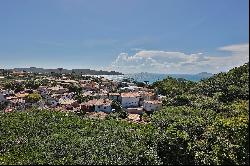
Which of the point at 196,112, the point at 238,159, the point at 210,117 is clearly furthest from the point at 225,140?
the point at 196,112

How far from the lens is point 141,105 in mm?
63625

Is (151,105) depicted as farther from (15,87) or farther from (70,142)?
(15,87)

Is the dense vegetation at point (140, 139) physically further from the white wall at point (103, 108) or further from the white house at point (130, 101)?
the white house at point (130, 101)

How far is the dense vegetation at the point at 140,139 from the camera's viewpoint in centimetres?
2612

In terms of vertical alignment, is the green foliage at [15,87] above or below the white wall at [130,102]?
above

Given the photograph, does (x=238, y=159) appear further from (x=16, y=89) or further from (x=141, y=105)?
(x=16, y=89)

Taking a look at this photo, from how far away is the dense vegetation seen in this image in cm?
2612

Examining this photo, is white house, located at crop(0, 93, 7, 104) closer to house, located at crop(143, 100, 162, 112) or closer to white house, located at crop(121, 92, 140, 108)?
white house, located at crop(121, 92, 140, 108)

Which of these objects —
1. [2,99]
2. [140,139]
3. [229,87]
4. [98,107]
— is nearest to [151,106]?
[98,107]

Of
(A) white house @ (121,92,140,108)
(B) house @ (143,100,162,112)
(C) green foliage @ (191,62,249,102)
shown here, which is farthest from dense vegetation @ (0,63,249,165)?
(A) white house @ (121,92,140,108)

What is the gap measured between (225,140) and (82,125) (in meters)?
16.2

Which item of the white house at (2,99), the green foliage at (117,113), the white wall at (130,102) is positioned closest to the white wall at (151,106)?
the green foliage at (117,113)

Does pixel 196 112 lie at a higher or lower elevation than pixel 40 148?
higher

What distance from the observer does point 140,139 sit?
3066 cm
